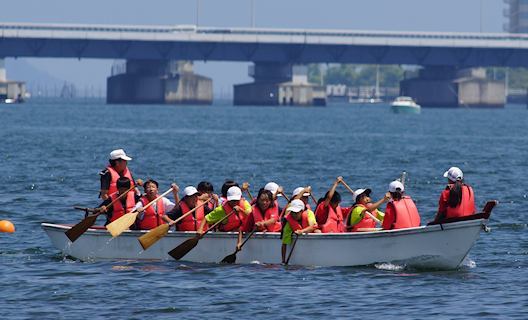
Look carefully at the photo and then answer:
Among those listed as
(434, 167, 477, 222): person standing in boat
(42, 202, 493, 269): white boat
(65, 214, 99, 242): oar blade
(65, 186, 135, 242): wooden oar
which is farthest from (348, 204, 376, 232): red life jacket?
(65, 214, 99, 242): oar blade

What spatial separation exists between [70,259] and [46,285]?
3634mm

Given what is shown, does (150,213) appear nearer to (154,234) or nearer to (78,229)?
(154,234)

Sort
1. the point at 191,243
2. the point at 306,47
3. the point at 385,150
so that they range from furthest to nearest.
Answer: the point at 306,47, the point at 385,150, the point at 191,243

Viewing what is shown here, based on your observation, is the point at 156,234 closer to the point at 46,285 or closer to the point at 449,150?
the point at 46,285

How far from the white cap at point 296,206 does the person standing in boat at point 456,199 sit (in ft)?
8.95

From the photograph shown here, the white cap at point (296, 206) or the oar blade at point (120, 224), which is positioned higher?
the white cap at point (296, 206)

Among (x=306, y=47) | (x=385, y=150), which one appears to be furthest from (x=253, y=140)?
(x=306, y=47)

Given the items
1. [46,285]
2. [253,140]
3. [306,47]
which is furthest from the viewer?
[306,47]

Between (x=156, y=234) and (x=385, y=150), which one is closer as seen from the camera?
(x=156, y=234)

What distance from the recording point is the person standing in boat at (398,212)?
2884 centimetres

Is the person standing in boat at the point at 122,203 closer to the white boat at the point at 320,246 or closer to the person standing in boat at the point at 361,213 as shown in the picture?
the white boat at the point at 320,246

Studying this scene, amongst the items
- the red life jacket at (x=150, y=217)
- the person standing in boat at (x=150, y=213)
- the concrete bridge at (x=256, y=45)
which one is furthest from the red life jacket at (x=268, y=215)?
the concrete bridge at (x=256, y=45)

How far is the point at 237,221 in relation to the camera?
30.1 m

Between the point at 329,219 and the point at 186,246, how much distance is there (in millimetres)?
3020
